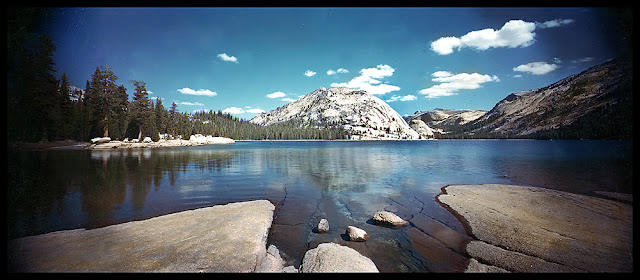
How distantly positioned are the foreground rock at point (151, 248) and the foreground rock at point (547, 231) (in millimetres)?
7852

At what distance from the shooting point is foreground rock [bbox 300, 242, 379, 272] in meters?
6.06

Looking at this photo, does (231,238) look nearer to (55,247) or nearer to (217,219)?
(217,219)

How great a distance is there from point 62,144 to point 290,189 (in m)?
73.2

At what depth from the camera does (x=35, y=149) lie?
48188 millimetres

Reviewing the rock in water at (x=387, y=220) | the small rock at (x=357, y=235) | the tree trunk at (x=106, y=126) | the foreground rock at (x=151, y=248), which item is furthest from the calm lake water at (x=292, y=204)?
the tree trunk at (x=106, y=126)

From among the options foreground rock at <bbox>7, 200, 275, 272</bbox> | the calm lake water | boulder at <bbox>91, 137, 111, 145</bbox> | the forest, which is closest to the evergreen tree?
the forest

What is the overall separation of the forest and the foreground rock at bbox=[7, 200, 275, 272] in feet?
10.8

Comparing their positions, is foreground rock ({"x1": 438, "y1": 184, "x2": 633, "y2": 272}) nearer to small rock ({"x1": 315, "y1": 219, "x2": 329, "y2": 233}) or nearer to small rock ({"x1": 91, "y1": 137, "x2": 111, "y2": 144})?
small rock ({"x1": 315, "y1": 219, "x2": 329, "y2": 233})

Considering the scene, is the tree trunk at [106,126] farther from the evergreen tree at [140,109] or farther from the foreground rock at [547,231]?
the foreground rock at [547,231]

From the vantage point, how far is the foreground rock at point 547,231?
677 centimetres

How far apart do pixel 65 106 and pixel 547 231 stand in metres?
75.2

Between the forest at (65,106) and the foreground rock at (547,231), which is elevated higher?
the forest at (65,106)

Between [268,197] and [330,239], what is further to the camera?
[268,197]

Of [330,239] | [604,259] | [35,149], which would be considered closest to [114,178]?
[330,239]
